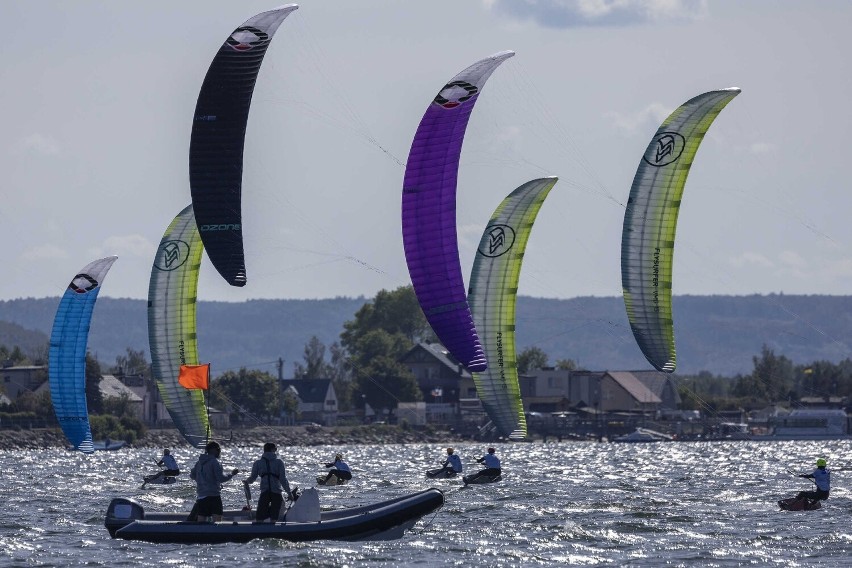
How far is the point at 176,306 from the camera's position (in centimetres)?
5609

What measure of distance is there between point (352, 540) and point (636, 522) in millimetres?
8181

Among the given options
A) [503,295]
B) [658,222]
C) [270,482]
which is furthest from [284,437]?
[270,482]

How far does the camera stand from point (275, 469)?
104 feet

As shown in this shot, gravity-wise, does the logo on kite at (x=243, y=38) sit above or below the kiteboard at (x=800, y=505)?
above

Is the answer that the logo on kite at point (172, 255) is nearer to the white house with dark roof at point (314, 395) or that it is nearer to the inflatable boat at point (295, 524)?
the inflatable boat at point (295, 524)

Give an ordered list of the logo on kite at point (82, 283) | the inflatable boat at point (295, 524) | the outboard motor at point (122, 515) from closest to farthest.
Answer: the inflatable boat at point (295, 524), the outboard motor at point (122, 515), the logo on kite at point (82, 283)

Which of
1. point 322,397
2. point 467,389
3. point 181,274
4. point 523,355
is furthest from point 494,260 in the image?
point 523,355

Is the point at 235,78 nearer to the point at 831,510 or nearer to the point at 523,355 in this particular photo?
the point at 831,510

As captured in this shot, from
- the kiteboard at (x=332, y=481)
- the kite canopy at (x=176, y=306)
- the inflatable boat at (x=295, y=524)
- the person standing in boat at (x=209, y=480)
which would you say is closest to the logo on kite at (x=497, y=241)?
the kiteboard at (x=332, y=481)

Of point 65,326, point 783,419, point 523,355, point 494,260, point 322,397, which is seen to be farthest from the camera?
point 523,355

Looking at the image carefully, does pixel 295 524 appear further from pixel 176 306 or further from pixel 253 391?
pixel 253 391

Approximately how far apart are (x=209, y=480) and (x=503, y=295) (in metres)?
22.2

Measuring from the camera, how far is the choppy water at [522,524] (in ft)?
100

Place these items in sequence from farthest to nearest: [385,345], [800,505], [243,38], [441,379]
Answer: [385,345] → [441,379] → [800,505] → [243,38]
